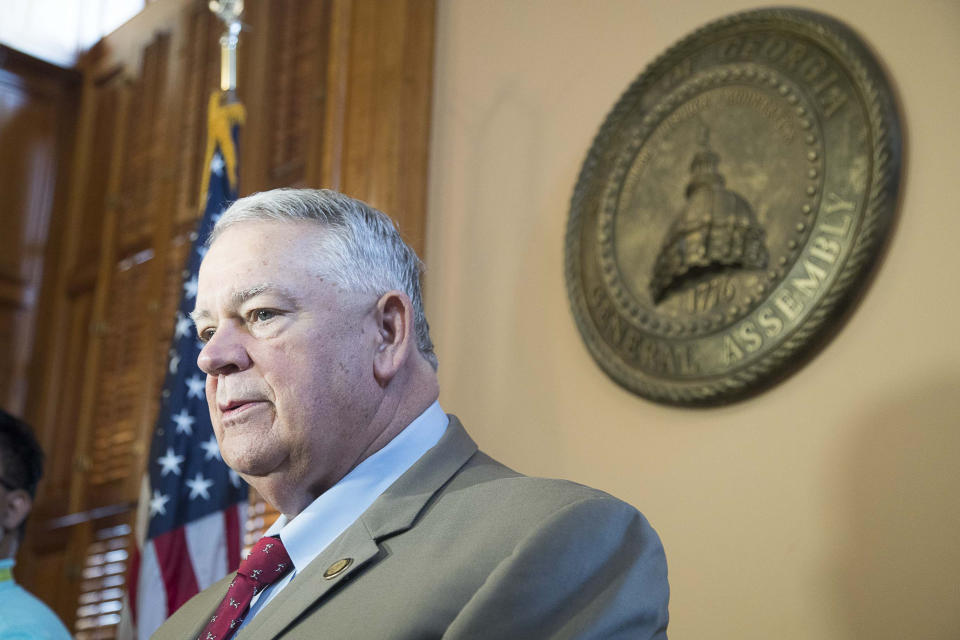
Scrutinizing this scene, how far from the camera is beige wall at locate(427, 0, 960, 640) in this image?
7.43 ft

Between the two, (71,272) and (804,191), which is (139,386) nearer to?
(71,272)

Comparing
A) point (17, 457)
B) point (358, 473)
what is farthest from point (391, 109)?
point (358, 473)

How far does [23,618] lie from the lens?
2883mm

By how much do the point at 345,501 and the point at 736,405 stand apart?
3.93ft

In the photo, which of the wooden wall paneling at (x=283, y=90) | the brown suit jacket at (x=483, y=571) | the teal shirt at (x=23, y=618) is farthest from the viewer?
the wooden wall paneling at (x=283, y=90)

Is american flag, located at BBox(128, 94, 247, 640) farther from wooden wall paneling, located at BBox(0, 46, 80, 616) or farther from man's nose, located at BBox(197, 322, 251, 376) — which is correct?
wooden wall paneling, located at BBox(0, 46, 80, 616)

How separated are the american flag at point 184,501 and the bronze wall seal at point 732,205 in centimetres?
123

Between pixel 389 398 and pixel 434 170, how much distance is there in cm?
195

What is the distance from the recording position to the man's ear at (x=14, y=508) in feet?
10.6

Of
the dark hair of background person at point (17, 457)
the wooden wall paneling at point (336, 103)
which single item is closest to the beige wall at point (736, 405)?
the wooden wall paneling at point (336, 103)

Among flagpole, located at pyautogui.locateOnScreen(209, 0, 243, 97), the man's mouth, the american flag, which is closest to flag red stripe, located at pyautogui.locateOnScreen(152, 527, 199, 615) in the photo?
the american flag

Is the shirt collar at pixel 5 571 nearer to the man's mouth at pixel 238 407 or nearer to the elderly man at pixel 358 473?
the elderly man at pixel 358 473

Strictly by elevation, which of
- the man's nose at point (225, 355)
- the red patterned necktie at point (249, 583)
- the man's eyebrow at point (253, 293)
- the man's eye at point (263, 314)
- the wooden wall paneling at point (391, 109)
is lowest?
the red patterned necktie at point (249, 583)

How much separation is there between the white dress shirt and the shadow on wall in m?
1.04
